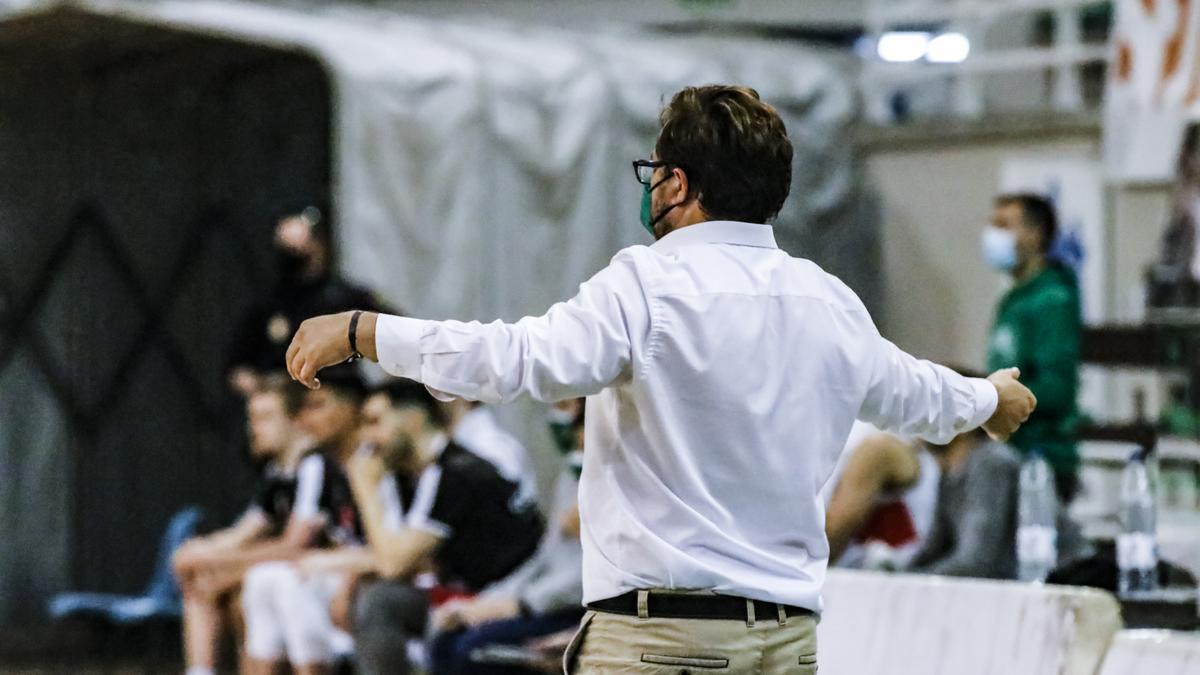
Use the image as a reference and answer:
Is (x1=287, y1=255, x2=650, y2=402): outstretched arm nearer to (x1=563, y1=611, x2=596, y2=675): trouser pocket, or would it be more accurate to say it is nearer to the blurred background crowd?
(x1=563, y1=611, x2=596, y2=675): trouser pocket

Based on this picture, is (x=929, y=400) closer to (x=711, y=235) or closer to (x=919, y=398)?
(x=919, y=398)

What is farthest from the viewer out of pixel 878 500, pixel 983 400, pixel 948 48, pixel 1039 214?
pixel 948 48

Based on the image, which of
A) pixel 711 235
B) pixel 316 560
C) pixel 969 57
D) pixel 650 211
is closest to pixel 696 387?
pixel 711 235

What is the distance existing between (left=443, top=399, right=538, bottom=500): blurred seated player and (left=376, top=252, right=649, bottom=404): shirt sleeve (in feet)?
14.2

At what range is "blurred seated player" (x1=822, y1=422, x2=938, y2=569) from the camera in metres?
6.80

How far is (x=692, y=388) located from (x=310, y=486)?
520cm

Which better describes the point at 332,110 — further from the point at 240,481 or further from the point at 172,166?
the point at 240,481

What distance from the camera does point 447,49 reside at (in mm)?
10625

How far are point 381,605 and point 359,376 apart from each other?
123 centimetres

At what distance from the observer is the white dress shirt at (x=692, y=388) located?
10.0 ft

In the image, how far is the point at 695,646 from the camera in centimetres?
315

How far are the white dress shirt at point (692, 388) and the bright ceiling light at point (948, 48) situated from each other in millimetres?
9449

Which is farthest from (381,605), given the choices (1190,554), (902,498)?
(1190,554)

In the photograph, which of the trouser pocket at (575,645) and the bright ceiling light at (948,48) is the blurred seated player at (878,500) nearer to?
the trouser pocket at (575,645)
